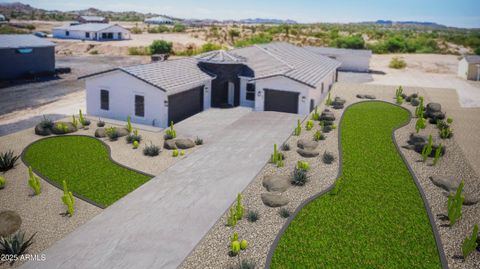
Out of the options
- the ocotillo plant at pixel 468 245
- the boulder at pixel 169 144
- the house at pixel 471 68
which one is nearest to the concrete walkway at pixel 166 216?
the boulder at pixel 169 144

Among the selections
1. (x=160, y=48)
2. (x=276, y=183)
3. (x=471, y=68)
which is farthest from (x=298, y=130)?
(x=160, y=48)

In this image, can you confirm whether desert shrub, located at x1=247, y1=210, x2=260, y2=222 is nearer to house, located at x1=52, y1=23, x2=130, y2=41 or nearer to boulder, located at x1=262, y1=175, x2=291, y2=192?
boulder, located at x1=262, y1=175, x2=291, y2=192

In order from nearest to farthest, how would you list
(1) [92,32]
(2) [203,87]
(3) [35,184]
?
(3) [35,184] → (2) [203,87] → (1) [92,32]

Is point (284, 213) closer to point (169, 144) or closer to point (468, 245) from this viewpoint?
point (468, 245)

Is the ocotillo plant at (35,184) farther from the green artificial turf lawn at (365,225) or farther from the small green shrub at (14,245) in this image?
the green artificial turf lawn at (365,225)

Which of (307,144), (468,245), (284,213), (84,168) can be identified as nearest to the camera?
(468,245)

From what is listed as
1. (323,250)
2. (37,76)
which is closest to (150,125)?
(323,250)
